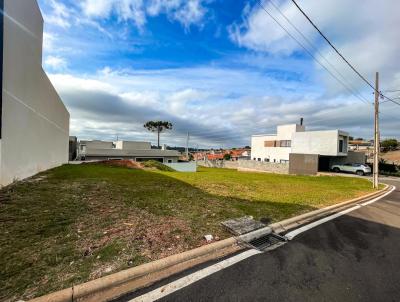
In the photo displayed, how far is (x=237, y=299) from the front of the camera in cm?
251

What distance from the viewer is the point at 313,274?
124 inches

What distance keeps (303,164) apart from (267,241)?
29451mm

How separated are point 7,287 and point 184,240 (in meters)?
2.27

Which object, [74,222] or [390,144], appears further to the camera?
[390,144]

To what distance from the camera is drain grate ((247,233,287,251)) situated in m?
4.01

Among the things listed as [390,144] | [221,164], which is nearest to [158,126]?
[221,164]

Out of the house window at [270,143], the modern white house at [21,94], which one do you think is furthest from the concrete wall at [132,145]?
the modern white house at [21,94]

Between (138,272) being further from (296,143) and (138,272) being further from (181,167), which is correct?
(296,143)

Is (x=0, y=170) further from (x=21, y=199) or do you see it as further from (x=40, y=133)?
(x=40, y=133)

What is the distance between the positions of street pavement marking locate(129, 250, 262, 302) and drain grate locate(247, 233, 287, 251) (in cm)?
34

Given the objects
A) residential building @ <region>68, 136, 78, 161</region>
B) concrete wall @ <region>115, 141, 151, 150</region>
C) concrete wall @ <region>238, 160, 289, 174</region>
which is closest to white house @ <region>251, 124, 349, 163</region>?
concrete wall @ <region>238, 160, 289, 174</region>

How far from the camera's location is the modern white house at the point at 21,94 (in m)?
6.45

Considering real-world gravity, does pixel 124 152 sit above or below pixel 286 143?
below

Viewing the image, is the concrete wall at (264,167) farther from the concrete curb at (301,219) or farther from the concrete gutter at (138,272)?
the concrete gutter at (138,272)
